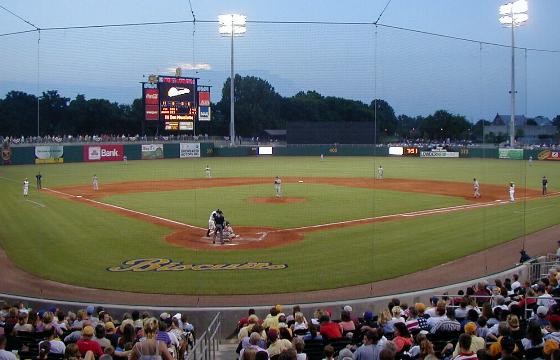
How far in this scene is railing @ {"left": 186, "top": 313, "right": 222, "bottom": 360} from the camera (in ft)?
25.1

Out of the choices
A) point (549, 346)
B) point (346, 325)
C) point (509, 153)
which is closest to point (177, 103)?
point (509, 153)

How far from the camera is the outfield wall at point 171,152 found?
2128 inches

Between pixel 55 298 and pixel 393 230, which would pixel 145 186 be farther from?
pixel 55 298

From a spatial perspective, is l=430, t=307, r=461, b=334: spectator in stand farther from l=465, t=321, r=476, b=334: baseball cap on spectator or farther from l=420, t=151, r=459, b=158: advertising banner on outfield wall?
l=420, t=151, r=459, b=158: advertising banner on outfield wall

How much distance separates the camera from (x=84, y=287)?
15289 mm

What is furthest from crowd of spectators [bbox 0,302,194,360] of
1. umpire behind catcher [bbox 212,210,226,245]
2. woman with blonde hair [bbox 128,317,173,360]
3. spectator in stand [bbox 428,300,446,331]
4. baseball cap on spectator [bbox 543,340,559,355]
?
umpire behind catcher [bbox 212,210,226,245]

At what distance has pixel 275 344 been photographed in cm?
751

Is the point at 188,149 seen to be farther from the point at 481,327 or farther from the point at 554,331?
the point at 554,331

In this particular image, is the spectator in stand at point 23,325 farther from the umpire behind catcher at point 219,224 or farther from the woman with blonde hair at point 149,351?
the umpire behind catcher at point 219,224

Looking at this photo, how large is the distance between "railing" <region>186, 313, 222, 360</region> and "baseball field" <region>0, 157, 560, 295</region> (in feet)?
12.5

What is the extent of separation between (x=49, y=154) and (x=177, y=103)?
13.3 metres

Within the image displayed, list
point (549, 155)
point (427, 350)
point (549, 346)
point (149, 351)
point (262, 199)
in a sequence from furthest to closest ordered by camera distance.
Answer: point (549, 155)
point (262, 199)
point (149, 351)
point (427, 350)
point (549, 346)

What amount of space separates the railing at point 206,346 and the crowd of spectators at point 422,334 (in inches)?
21.3

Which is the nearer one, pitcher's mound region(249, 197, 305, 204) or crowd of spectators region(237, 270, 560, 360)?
crowd of spectators region(237, 270, 560, 360)
